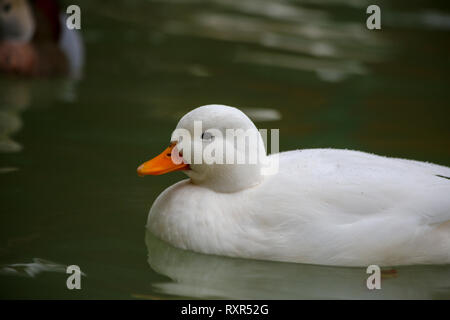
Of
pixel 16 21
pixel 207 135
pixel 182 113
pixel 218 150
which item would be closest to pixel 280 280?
pixel 218 150

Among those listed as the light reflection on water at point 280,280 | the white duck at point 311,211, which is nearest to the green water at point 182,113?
the light reflection on water at point 280,280

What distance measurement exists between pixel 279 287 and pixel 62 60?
17.3ft

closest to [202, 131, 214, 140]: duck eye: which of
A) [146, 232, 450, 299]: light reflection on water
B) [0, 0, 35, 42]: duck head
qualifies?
[146, 232, 450, 299]: light reflection on water

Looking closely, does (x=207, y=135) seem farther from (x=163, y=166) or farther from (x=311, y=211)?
(x=311, y=211)

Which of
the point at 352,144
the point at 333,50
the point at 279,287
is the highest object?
the point at 333,50

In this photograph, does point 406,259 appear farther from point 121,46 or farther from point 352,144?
point 121,46

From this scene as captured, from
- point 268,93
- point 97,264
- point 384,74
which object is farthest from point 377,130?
point 97,264

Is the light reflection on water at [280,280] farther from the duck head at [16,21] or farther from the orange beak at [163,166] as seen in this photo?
the duck head at [16,21]

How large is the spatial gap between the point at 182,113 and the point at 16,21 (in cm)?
255

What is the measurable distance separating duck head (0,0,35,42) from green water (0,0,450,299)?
0.61 m

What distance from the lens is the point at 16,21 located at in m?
8.85

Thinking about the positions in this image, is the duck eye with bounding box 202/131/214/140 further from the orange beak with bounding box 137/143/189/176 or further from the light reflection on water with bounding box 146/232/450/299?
the light reflection on water with bounding box 146/232/450/299

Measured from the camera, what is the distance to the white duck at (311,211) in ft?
14.5

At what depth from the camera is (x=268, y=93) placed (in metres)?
8.41
